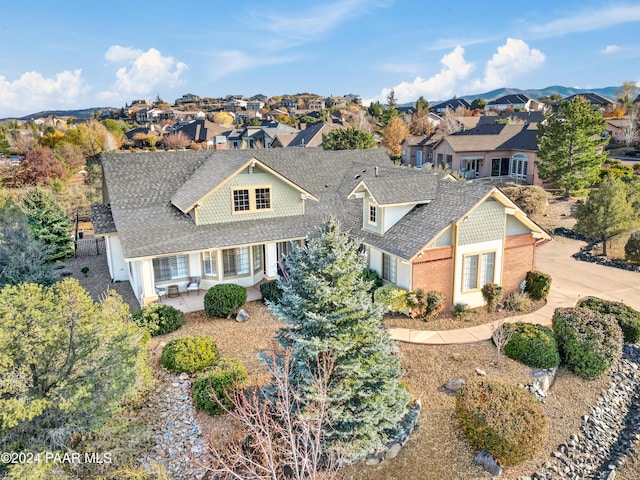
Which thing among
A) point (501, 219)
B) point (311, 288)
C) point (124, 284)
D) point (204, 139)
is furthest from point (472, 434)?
point (204, 139)

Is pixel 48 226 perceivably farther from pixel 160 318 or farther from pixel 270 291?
pixel 270 291

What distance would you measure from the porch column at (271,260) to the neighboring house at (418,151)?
3867 centimetres

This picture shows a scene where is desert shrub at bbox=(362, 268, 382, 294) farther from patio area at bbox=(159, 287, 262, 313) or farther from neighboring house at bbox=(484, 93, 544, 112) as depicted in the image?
neighboring house at bbox=(484, 93, 544, 112)

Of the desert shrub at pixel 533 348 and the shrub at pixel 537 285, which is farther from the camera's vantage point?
the shrub at pixel 537 285

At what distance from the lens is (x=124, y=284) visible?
23.0 meters

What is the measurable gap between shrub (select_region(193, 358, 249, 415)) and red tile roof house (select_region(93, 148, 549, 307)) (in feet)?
24.8

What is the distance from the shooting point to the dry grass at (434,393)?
1077cm

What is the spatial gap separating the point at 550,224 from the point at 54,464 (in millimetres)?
34725

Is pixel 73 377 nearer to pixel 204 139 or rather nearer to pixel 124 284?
pixel 124 284

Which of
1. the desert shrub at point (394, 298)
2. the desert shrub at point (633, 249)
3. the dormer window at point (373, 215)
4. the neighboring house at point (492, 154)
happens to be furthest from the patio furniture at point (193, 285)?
the neighboring house at point (492, 154)

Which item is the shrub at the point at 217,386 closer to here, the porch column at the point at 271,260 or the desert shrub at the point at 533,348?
the porch column at the point at 271,260

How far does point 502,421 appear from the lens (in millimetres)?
10961

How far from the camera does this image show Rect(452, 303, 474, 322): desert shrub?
1850 cm

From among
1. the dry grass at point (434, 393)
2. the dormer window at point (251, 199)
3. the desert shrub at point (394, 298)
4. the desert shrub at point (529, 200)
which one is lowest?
the dry grass at point (434, 393)
